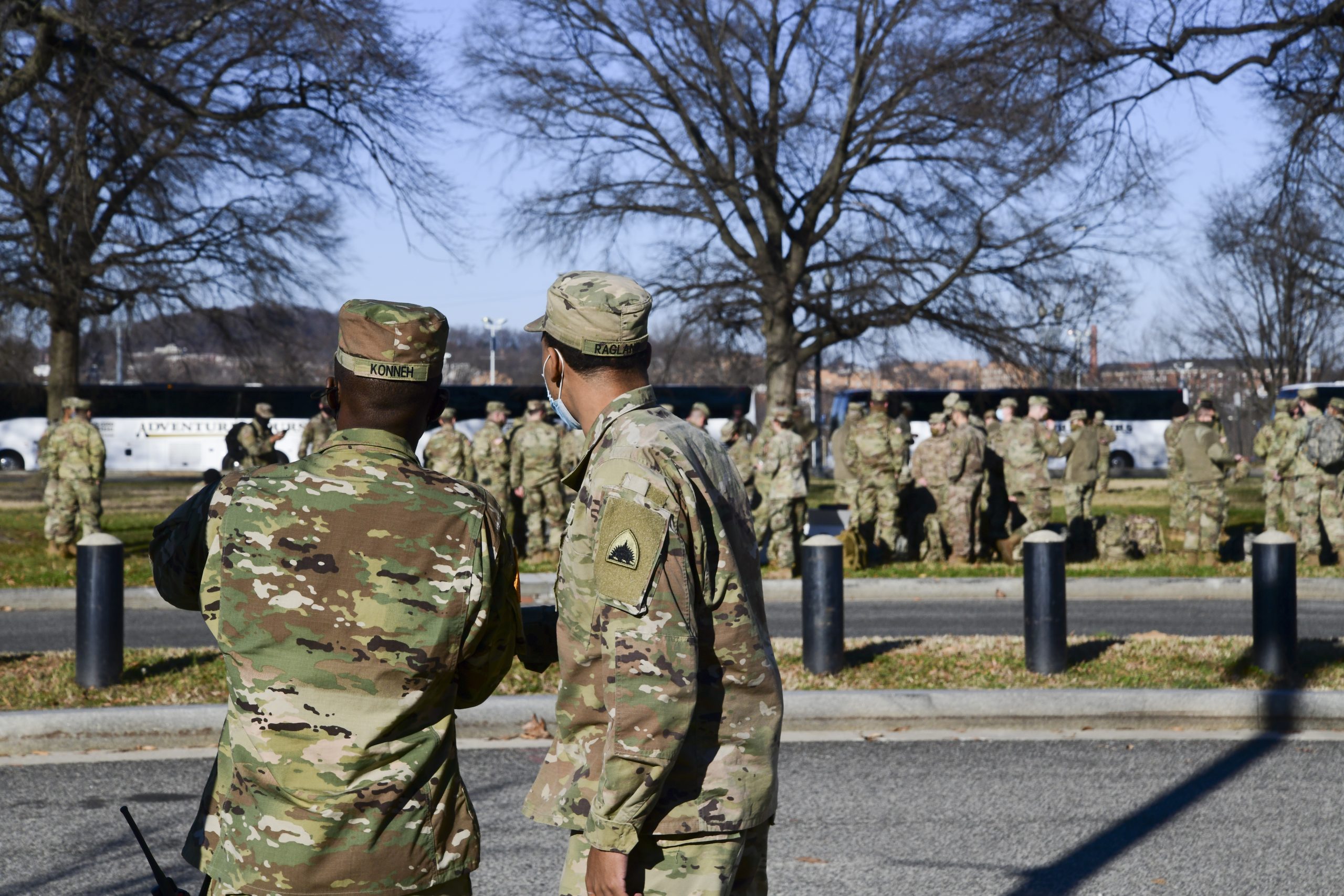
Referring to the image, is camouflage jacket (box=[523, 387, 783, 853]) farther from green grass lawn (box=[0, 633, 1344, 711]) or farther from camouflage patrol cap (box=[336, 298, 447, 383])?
green grass lawn (box=[0, 633, 1344, 711])

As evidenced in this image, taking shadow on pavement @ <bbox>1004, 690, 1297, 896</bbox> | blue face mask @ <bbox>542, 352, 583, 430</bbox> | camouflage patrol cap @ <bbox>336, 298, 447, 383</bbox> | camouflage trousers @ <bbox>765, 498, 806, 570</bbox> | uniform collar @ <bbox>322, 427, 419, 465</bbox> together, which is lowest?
shadow on pavement @ <bbox>1004, 690, 1297, 896</bbox>

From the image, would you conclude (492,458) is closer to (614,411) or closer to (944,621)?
(944,621)

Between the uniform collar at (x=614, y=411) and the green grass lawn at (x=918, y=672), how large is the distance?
5050mm

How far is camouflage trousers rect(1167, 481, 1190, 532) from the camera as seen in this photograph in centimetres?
1559

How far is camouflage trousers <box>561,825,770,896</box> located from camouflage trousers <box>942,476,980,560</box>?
13060 millimetres

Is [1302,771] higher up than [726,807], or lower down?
lower down

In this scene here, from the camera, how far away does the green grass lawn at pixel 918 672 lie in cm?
752

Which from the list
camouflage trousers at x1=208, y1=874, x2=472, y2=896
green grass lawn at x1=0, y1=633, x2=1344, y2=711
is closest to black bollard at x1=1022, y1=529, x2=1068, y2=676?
green grass lawn at x1=0, y1=633, x2=1344, y2=711

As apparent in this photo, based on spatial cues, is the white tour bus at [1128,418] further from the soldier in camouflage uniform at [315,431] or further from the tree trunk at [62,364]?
the soldier in camouflage uniform at [315,431]

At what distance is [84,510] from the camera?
50.1 feet

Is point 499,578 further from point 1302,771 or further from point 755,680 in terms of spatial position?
point 1302,771

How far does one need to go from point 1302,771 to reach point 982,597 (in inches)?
264

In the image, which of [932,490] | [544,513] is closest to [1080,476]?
[932,490]

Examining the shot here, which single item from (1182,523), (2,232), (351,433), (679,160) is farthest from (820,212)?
(351,433)
